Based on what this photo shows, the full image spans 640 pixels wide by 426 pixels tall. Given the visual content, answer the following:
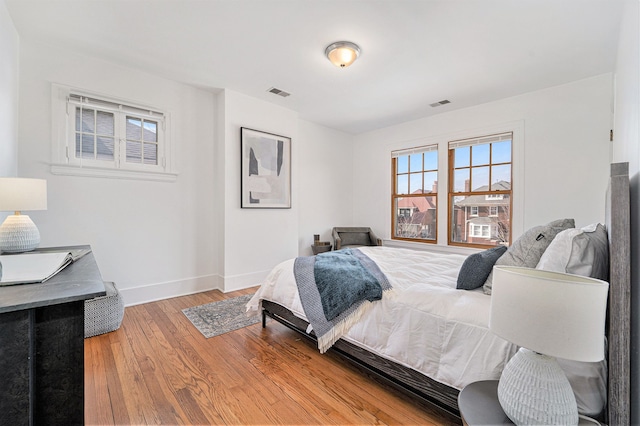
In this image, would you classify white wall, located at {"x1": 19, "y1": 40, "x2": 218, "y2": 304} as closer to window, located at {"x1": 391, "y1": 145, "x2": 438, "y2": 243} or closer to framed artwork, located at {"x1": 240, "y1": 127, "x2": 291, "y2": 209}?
framed artwork, located at {"x1": 240, "y1": 127, "x2": 291, "y2": 209}

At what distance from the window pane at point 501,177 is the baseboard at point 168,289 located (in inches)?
159

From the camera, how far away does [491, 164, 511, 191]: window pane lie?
3.88m

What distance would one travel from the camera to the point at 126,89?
3104 mm

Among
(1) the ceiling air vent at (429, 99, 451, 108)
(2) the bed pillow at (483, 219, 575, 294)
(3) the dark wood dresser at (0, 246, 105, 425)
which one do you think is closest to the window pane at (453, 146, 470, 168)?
(1) the ceiling air vent at (429, 99, 451, 108)

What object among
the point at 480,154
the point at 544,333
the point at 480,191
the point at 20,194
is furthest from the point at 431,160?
the point at 20,194

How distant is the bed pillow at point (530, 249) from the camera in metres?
1.55

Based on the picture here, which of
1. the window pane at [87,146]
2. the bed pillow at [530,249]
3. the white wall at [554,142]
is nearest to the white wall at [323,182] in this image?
the white wall at [554,142]

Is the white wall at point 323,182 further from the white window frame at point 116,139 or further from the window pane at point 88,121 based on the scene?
the window pane at point 88,121

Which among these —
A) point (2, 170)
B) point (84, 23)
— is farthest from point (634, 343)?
point (84, 23)

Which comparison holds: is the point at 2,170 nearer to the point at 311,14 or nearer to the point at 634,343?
the point at 311,14

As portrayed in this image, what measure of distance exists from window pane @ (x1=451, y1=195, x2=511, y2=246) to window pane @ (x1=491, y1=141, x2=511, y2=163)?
52 cm

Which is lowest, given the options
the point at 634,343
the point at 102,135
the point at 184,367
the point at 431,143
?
the point at 184,367

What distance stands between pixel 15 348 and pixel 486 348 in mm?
1748

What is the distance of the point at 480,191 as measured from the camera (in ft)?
13.5
